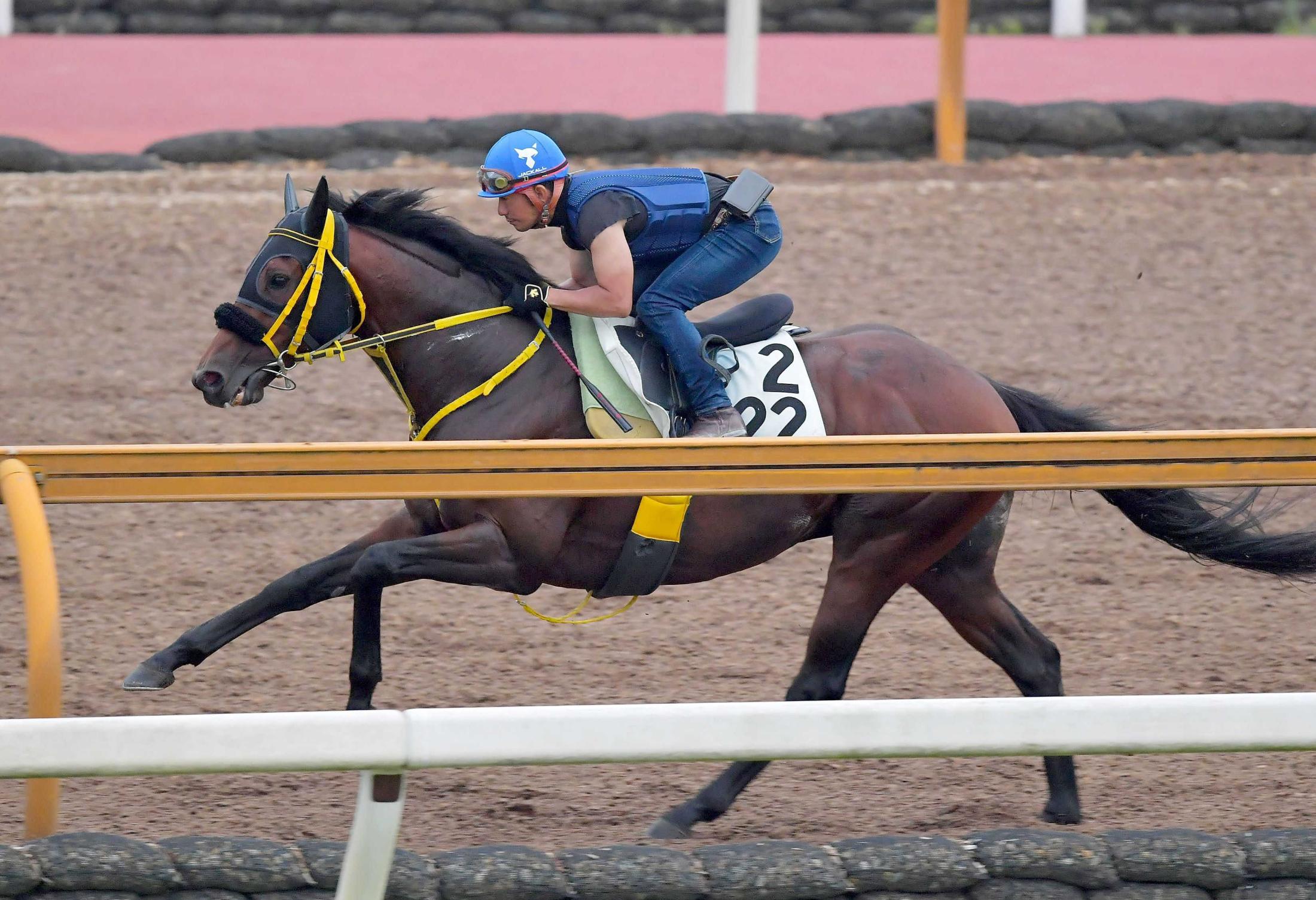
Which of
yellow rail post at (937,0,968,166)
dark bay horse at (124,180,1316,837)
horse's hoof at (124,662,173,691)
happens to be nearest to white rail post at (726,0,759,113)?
yellow rail post at (937,0,968,166)

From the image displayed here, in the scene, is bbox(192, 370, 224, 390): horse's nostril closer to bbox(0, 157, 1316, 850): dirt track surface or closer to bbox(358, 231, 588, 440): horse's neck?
bbox(358, 231, 588, 440): horse's neck

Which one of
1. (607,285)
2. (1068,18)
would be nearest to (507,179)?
(607,285)

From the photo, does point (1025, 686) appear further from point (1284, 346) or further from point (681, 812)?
point (1284, 346)

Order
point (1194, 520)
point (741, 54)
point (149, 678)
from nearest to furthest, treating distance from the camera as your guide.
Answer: point (149, 678)
point (1194, 520)
point (741, 54)

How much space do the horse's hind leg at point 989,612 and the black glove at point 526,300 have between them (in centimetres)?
136

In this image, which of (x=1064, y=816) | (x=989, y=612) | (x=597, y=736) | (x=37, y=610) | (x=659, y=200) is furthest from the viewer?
(x=989, y=612)

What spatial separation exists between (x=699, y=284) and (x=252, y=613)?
5.00ft

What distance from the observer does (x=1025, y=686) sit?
15.5ft

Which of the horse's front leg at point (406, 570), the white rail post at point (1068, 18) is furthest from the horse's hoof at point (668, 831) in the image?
the white rail post at point (1068, 18)

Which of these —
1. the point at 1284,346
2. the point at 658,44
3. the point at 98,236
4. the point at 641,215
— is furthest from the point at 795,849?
the point at 658,44

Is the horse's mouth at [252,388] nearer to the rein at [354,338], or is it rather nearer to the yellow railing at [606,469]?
the rein at [354,338]

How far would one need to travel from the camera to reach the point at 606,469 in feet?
11.0

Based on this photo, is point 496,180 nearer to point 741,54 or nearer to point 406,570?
point 406,570

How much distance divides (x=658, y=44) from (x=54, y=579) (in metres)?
11.2
